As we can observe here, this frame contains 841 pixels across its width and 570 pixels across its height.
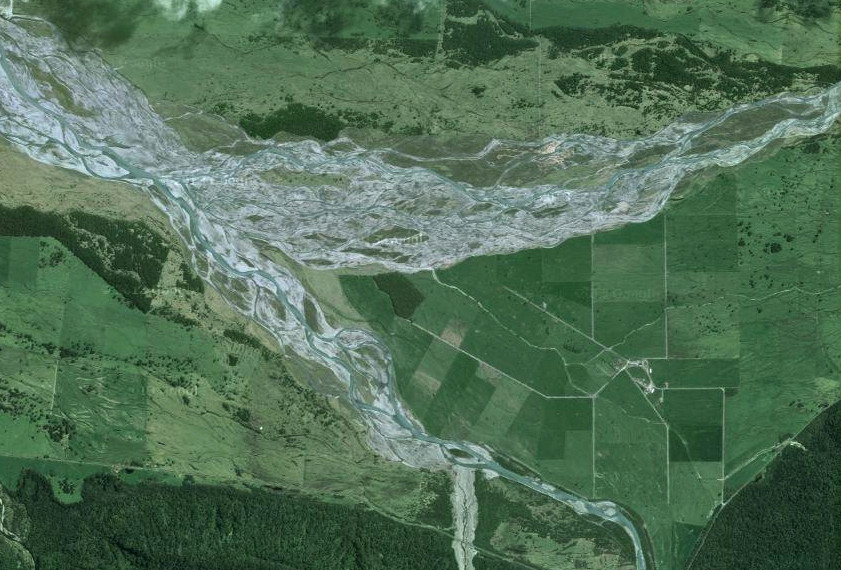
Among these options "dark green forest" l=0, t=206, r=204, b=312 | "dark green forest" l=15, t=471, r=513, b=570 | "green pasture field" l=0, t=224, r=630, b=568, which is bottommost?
"dark green forest" l=15, t=471, r=513, b=570

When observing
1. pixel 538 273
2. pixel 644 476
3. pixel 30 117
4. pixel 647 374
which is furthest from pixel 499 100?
pixel 30 117

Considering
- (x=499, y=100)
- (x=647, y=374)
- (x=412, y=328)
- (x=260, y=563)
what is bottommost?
(x=260, y=563)

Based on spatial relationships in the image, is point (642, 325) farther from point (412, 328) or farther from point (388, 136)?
point (388, 136)

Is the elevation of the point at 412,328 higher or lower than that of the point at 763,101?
lower

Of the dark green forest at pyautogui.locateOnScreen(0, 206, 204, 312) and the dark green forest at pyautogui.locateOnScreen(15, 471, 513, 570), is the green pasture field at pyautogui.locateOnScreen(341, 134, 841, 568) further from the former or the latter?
the dark green forest at pyautogui.locateOnScreen(0, 206, 204, 312)

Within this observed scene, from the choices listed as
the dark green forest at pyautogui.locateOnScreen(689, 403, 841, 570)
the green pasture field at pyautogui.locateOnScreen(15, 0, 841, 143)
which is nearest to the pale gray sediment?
the green pasture field at pyautogui.locateOnScreen(15, 0, 841, 143)

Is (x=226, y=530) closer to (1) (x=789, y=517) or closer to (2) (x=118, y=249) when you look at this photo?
(2) (x=118, y=249)
